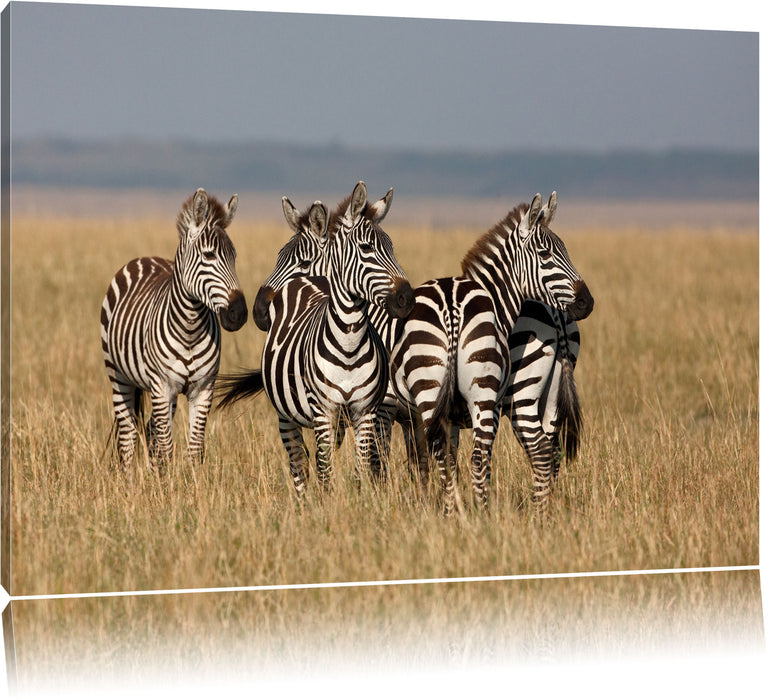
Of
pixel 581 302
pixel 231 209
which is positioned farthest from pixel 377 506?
pixel 231 209

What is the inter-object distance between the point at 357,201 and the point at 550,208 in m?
1.31

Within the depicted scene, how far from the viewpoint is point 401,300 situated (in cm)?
640

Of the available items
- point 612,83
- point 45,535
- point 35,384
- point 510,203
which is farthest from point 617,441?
point 35,384

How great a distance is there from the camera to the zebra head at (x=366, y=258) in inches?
253

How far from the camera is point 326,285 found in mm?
7816

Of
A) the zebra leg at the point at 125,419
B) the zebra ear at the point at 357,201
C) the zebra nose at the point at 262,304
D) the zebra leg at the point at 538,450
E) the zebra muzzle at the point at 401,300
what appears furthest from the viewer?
the zebra leg at the point at 125,419

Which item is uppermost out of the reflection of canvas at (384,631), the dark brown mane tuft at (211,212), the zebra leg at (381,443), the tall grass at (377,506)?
the dark brown mane tuft at (211,212)

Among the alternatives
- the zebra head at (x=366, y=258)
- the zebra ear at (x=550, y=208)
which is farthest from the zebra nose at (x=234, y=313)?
the zebra ear at (x=550, y=208)

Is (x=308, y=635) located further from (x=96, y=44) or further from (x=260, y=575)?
(x=96, y=44)

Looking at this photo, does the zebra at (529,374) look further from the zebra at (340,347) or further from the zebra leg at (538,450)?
the zebra at (340,347)

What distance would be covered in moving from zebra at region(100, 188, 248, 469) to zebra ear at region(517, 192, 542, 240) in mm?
1832

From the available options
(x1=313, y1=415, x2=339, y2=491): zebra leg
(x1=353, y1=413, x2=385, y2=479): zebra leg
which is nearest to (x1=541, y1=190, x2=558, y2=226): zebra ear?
(x1=353, y1=413, x2=385, y2=479): zebra leg

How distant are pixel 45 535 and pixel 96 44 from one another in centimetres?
335

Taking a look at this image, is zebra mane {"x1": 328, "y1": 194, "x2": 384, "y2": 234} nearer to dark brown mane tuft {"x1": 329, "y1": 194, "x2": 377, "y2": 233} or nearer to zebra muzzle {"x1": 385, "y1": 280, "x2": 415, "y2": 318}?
dark brown mane tuft {"x1": 329, "y1": 194, "x2": 377, "y2": 233}
